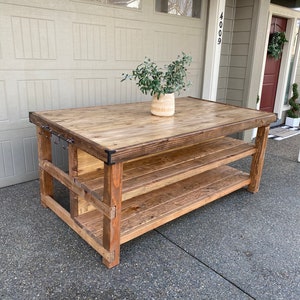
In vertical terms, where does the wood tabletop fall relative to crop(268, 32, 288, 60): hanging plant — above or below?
below

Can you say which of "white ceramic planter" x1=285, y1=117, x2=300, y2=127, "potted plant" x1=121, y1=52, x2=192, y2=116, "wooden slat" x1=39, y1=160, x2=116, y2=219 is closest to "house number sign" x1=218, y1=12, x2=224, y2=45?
"potted plant" x1=121, y1=52, x2=192, y2=116

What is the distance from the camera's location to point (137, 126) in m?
2.15

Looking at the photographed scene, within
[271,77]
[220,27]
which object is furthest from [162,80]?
[271,77]

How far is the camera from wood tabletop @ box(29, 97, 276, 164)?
175cm

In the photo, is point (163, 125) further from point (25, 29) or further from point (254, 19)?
point (254, 19)

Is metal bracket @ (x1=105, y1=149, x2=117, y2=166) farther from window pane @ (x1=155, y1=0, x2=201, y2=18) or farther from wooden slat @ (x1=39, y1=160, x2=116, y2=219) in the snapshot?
window pane @ (x1=155, y1=0, x2=201, y2=18)

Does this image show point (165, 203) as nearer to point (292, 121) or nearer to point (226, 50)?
point (226, 50)

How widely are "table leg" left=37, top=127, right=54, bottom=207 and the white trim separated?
262 centimetres

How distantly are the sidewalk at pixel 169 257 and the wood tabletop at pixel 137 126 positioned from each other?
0.75 metres

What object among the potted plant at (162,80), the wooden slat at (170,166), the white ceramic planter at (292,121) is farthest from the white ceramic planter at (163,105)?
the white ceramic planter at (292,121)

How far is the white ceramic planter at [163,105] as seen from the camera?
2.43 meters

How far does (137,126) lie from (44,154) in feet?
2.76

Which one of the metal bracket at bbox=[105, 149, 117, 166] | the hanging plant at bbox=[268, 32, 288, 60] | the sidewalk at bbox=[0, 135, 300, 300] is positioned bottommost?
the sidewalk at bbox=[0, 135, 300, 300]

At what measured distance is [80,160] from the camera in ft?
7.02
